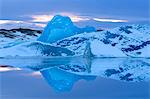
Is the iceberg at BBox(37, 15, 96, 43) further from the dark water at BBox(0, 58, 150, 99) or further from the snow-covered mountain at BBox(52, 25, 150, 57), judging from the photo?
the dark water at BBox(0, 58, 150, 99)

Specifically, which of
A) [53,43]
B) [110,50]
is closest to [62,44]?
[53,43]

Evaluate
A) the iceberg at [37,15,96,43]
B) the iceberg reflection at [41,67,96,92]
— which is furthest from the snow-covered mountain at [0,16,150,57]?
the iceberg reflection at [41,67,96,92]

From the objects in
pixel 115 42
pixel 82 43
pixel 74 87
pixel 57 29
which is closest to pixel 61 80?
pixel 74 87

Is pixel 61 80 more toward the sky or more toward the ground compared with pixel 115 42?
more toward the sky

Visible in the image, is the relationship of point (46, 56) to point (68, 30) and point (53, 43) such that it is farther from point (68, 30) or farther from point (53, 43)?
point (68, 30)

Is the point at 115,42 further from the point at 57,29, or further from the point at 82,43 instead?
the point at 57,29

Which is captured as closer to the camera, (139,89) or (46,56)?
(139,89)

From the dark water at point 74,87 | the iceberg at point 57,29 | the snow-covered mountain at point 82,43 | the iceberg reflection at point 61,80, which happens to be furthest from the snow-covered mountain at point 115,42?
the dark water at point 74,87

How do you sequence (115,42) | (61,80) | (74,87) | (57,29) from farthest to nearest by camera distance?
1. (57,29)
2. (115,42)
3. (61,80)
4. (74,87)

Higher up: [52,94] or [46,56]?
[52,94]

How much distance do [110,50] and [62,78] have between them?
415 inches

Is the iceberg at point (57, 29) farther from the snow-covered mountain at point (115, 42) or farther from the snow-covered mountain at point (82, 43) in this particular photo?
the snow-covered mountain at point (115, 42)

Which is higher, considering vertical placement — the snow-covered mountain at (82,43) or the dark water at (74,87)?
the dark water at (74,87)

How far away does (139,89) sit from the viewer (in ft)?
25.5
